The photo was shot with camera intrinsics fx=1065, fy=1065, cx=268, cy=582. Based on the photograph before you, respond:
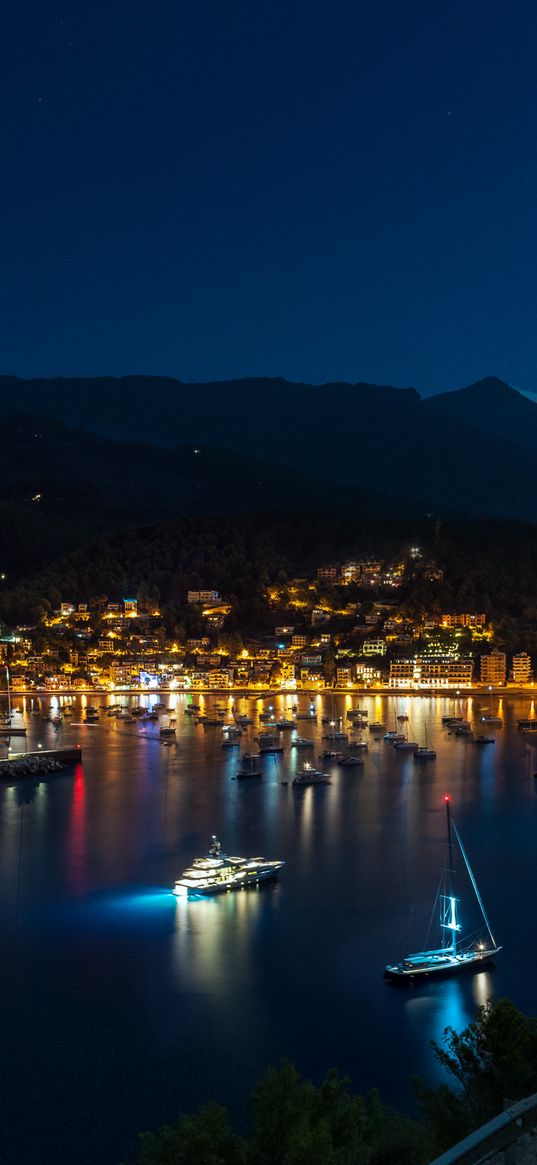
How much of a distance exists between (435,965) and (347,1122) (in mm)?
3110

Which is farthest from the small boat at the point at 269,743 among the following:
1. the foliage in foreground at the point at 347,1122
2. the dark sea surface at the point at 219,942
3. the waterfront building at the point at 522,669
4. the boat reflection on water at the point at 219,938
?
the foliage in foreground at the point at 347,1122

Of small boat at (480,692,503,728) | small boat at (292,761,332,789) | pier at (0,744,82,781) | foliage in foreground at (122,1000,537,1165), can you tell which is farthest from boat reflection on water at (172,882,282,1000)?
small boat at (480,692,503,728)

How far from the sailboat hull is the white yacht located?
1958 millimetres

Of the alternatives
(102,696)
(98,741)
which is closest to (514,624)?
(102,696)

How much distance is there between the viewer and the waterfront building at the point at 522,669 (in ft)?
76.7

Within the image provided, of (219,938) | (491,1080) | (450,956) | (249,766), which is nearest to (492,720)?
(249,766)

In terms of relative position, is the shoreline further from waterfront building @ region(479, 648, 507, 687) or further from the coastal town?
waterfront building @ region(479, 648, 507, 687)

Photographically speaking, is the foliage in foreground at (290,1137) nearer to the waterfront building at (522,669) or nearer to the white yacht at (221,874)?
the white yacht at (221,874)

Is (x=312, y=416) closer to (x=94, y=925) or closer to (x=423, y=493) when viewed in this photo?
(x=423, y=493)

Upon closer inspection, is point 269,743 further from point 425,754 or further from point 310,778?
point 310,778

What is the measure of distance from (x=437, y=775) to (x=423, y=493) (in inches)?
2353

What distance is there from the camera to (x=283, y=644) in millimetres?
27297

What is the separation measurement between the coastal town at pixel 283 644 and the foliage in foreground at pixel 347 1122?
20.0 m

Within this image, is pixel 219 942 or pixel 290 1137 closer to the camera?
pixel 290 1137
